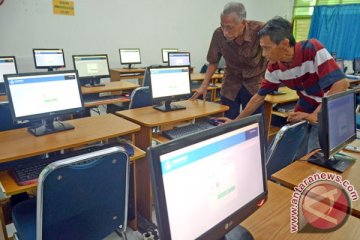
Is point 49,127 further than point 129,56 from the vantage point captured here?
No

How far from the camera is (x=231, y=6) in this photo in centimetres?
223

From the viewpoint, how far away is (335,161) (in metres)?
1.51

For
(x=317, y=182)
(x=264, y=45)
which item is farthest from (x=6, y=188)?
(x=264, y=45)

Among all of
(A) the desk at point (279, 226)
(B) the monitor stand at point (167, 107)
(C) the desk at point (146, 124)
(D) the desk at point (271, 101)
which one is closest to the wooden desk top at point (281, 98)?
(D) the desk at point (271, 101)

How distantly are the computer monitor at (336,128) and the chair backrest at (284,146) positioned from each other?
0.42 feet

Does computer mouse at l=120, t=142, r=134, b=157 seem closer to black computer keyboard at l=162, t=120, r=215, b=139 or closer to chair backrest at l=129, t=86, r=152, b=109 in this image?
black computer keyboard at l=162, t=120, r=215, b=139

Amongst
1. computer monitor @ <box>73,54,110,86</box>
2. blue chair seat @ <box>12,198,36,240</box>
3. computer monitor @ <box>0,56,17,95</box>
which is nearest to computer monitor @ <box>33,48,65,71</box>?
computer monitor @ <box>0,56,17,95</box>

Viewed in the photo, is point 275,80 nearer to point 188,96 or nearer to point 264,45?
point 264,45

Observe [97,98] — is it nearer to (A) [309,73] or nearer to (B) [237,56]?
(B) [237,56]

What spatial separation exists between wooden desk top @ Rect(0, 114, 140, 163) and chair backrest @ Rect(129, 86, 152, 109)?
2.02 ft

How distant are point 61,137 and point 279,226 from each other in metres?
1.37

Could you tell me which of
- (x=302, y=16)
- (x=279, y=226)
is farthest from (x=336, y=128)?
(x=302, y=16)

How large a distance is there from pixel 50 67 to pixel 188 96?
10.2ft

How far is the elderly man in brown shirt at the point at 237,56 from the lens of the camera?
2299 mm
